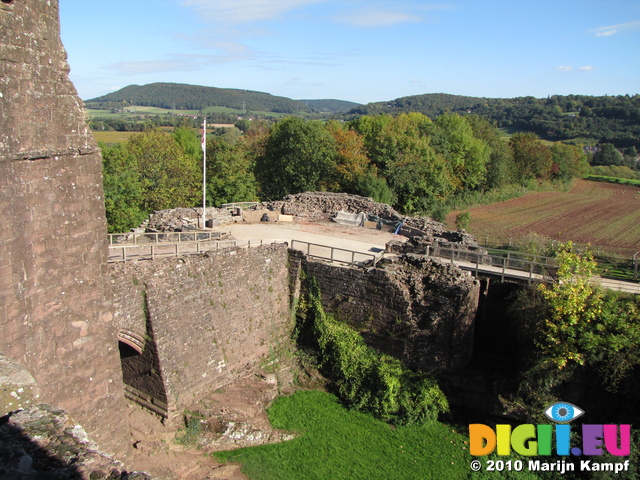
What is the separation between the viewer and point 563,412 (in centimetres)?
1268

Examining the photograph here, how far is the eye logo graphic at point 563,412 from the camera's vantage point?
12594 mm

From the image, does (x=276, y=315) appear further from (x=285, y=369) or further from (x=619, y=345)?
(x=619, y=345)

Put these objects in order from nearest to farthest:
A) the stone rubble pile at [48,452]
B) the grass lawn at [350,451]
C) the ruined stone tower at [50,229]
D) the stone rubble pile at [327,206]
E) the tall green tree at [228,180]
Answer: the stone rubble pile at [48,452]
the ruined stone tower at [50,229]
the grass lawn at [350,451]
the stone rubble pile at [327,206]
the tall green tree at [228,180]

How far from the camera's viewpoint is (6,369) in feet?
17.2

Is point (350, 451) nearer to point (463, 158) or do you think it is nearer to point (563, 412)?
point (563, 412)

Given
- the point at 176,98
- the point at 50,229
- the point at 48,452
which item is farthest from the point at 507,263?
the point at 176,98

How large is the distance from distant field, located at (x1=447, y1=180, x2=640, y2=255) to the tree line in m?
3.83

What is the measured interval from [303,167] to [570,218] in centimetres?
2311

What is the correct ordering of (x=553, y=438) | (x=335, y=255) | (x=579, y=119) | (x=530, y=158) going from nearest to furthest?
(x=553, y=438), (x=335, y=255), (x=530, y=158), (x=579, y=119)

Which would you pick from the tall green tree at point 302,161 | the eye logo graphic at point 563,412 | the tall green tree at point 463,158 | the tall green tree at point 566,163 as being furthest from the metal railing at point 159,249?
the tall green tree at point 566,163

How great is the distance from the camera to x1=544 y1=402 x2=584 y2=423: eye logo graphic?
41.3 feet

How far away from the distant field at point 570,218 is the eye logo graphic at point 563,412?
19.5 m

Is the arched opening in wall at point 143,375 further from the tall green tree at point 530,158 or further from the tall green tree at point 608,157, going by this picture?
the tall green tree at point 608,157

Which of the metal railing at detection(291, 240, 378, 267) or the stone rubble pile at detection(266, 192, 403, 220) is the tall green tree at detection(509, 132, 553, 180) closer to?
the stone rubble pile at detection(266, 192, 403, 220)
